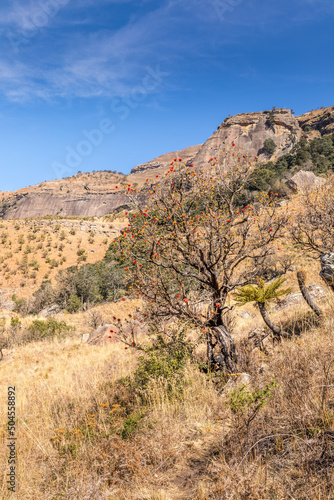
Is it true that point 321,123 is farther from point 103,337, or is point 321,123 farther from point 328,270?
point 103,337

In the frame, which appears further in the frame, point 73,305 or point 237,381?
point 73,305

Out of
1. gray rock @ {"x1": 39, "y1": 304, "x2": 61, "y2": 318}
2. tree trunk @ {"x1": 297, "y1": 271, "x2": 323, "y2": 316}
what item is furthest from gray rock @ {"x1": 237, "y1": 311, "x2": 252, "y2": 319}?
gray rock @ {"x1": 39, "y1": 304, "x2": 61, "y2": 318}

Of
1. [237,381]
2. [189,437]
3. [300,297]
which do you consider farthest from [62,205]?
[189,437]

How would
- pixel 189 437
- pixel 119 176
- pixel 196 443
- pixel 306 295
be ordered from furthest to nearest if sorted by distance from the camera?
pixel 119 176 → pixel 306 295 → pixel 189 437 → pixel 196 443

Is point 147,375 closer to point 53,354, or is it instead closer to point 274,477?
point 274,477

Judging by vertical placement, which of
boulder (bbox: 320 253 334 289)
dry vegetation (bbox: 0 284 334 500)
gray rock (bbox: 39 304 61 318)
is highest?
gray rock (bbox: 39 304 61 318)

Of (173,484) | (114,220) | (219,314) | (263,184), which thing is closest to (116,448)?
(173,484)

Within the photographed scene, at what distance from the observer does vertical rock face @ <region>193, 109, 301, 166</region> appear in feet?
285

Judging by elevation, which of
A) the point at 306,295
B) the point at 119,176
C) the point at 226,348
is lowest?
the point at 306,295

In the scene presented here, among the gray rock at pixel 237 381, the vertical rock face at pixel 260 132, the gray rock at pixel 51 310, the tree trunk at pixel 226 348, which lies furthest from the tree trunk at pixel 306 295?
the vertical rock face at pixel 260 132

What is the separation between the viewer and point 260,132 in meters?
91.5

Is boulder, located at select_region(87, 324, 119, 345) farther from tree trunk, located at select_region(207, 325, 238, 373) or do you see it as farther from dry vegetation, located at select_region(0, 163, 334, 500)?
tree trunk, located at select_region(207, 325, 238, 373)

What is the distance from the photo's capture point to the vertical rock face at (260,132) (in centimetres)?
8675

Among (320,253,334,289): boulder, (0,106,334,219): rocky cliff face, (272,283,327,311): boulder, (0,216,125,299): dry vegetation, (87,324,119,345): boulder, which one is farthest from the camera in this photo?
(0,106,334,219): rocky cliff face
